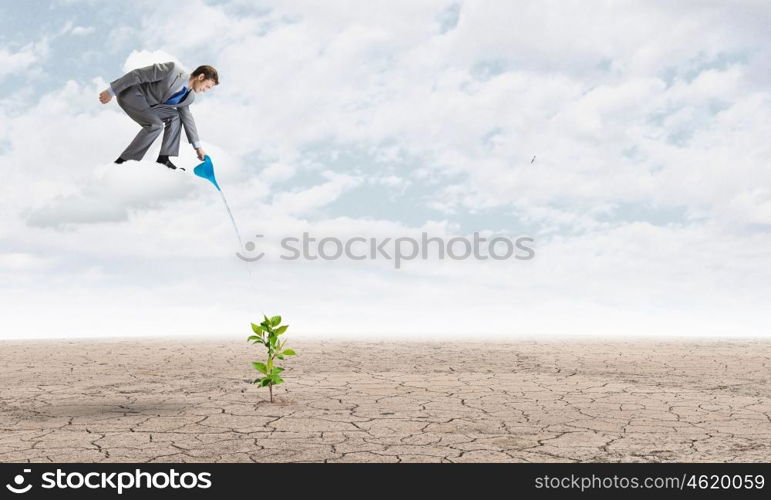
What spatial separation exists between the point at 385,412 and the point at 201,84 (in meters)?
3.40

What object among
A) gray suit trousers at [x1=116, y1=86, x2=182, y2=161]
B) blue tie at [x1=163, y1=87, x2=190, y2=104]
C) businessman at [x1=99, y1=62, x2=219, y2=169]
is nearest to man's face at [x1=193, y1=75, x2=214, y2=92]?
businessman at [x1=99, y1=62, x2=219, y2=169]

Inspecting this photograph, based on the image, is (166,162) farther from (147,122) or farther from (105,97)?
(105,97)

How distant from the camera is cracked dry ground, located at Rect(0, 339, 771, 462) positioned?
13.5 ft

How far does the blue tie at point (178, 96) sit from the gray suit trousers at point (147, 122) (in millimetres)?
41

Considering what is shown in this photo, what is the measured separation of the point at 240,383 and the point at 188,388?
1.83 feet

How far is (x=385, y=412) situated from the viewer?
17.7ft

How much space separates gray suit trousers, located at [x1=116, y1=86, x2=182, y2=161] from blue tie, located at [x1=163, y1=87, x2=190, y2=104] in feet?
0.13

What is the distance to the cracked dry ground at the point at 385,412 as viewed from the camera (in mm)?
4109

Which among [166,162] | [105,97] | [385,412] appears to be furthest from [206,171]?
[385,412]

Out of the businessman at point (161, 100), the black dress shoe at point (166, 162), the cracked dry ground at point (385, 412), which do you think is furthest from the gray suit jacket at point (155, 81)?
the cracked dry ground at point (385, 412)

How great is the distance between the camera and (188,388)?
22.2 feet

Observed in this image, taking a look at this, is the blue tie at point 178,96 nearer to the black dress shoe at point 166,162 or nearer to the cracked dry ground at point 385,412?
the black dress shoe at point 166,162
